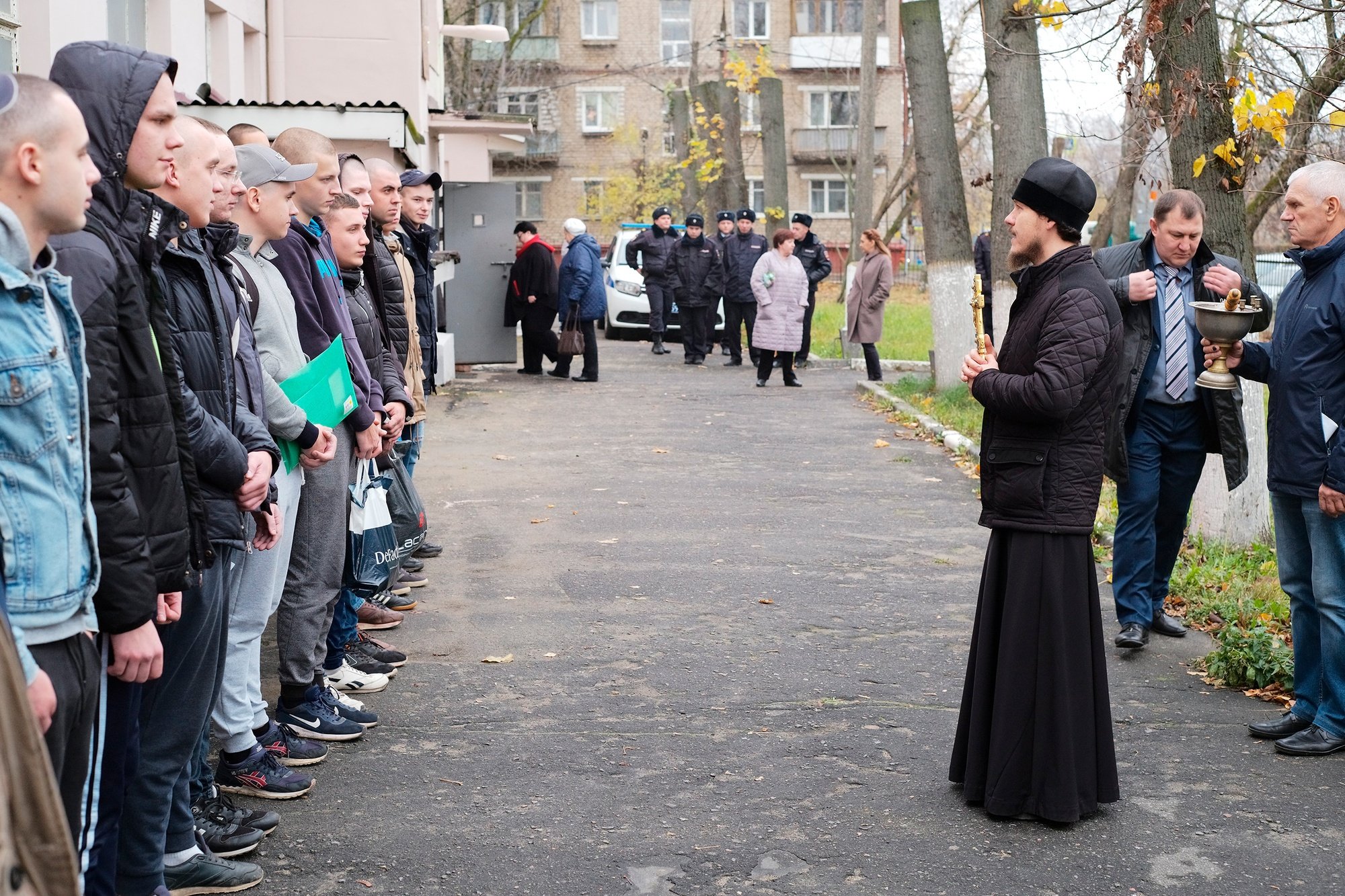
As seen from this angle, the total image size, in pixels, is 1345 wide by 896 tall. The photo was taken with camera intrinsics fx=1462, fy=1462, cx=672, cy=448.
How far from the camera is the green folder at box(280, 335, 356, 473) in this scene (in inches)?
196

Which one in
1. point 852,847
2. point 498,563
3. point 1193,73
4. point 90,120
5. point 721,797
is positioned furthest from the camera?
point 498,563

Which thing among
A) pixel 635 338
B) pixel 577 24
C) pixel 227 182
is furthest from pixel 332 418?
pixel 577 24

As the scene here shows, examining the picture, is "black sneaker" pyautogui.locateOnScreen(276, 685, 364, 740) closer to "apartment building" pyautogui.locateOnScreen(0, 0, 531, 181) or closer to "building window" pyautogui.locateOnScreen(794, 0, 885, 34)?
"apartment building" pyautogui.locateOnScreen(0, 0, 531, 181)

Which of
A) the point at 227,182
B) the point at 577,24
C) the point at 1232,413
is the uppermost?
the point at 577,24

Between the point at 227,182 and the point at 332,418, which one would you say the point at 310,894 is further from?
the point at 227,182

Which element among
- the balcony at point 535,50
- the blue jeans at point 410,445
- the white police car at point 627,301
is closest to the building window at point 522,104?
the balcony at point 535,50

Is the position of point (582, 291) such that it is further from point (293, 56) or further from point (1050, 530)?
point (1050, 530)

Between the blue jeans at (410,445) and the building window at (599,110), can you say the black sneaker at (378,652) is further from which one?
the building window at (599,110)

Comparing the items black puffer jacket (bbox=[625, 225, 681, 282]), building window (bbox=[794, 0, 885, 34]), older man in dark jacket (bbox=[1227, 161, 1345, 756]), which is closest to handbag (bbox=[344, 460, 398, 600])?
older man in dark jacket (bbox=[1227, 161, 1345, 756])

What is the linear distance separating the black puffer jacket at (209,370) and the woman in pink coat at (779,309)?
45.2ft

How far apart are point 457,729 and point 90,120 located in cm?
291

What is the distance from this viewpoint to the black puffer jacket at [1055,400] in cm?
464

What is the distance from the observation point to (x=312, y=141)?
5508mm

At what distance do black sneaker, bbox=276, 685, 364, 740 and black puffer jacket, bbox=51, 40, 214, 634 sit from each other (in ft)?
6.08
